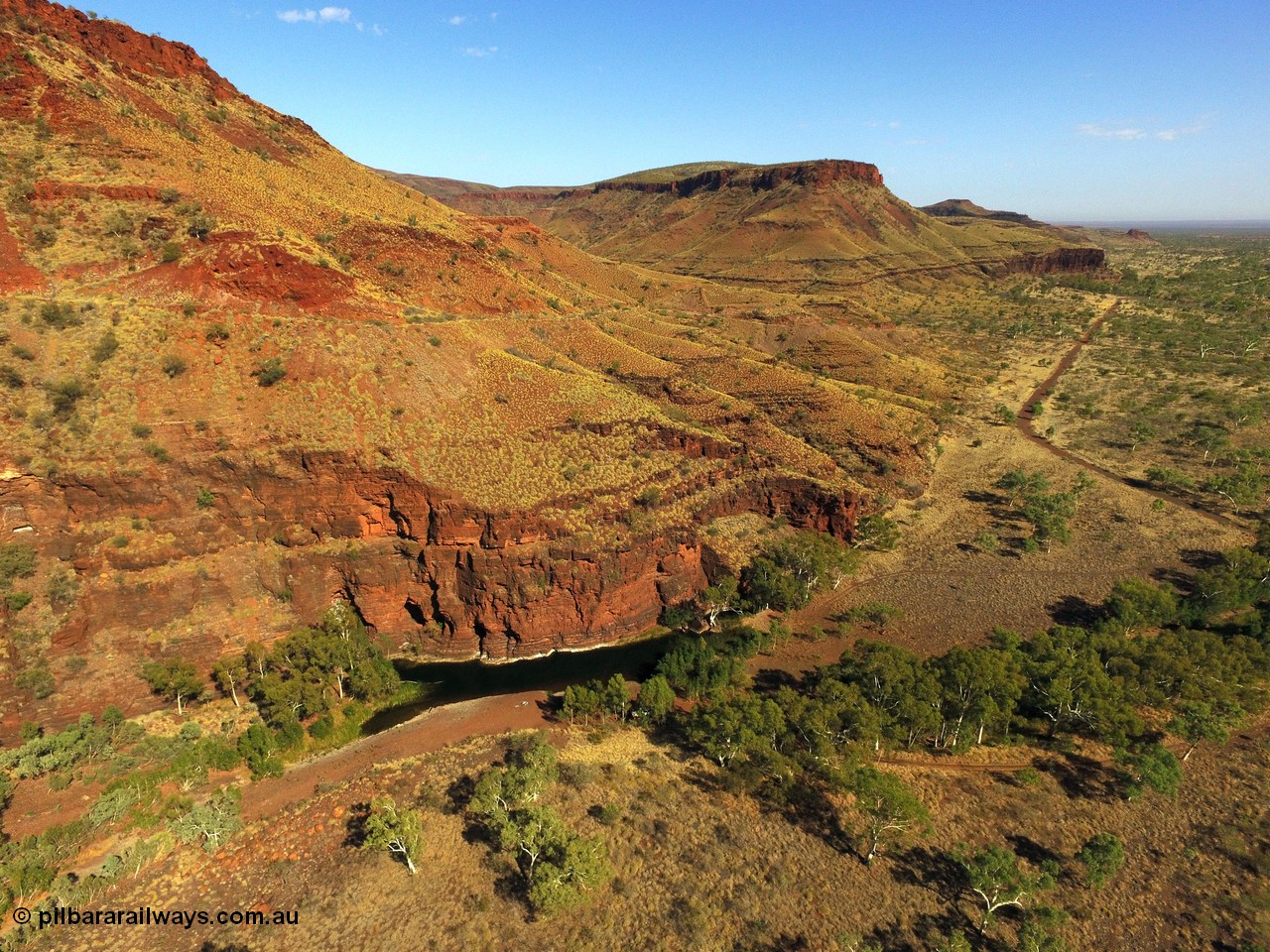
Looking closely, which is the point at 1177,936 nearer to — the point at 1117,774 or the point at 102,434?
the point at 1117,774

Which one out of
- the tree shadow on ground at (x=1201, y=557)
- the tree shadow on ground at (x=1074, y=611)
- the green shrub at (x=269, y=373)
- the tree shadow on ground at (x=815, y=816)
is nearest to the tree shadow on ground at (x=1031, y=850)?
the tree shadow on ground at (x=815, y=816)

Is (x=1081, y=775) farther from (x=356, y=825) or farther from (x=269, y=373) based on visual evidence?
(x=269, y=373)

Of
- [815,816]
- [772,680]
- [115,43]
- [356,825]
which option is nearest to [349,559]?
[356,825]

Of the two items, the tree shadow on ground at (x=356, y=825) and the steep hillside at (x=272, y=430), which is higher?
the steep hillside at (x=272, y=430)

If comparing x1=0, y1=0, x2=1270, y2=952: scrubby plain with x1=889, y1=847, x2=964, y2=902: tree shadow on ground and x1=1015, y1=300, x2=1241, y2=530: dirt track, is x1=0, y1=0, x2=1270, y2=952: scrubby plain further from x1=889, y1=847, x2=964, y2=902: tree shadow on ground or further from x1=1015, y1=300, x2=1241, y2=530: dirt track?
x1=1015, y1=300, x2=1241, y2=530: dirt track

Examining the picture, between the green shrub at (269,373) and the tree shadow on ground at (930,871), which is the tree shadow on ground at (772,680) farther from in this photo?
the green shrub at (269,373)
